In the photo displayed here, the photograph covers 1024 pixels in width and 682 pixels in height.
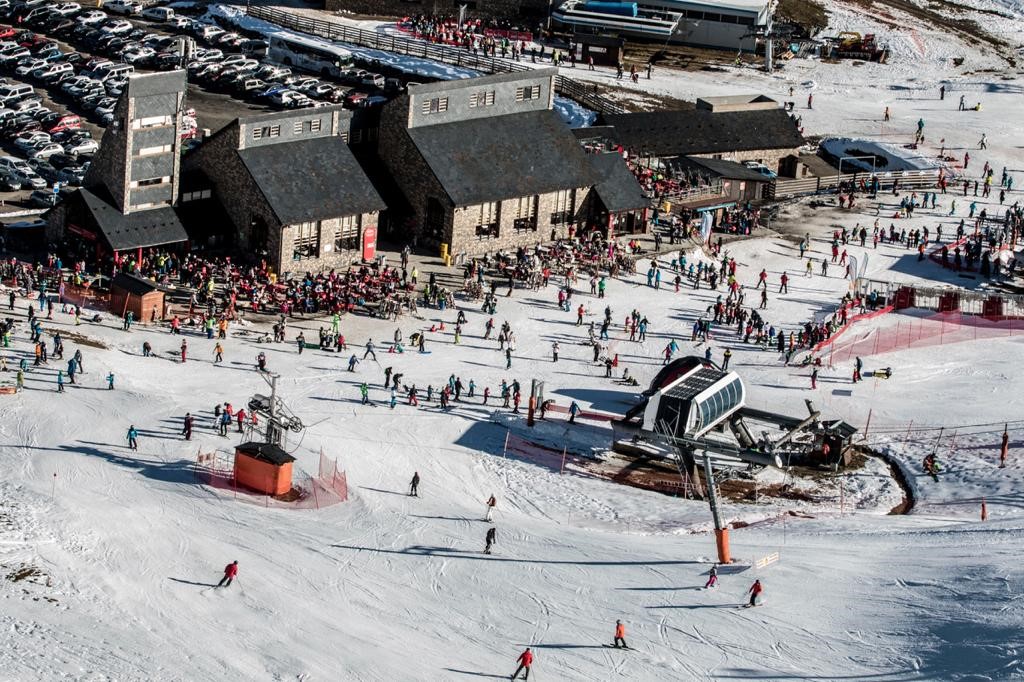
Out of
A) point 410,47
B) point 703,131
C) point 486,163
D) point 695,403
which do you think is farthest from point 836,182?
point 695,403

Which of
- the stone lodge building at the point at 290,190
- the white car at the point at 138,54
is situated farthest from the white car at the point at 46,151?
the white car at the point at 138,54

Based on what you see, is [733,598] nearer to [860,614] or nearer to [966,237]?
[860,614]

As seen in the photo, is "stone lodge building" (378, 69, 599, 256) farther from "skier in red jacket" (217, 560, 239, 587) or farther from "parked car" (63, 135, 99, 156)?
"skier in red jacket" (217, 560, 239, 587)

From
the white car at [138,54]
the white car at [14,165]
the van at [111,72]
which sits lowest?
the white car at [14,165]

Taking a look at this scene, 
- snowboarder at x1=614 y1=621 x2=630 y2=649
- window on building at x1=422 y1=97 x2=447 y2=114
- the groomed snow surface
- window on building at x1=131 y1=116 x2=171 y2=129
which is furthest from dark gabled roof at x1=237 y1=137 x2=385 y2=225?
snowboarder at x1=614 y1=621 x2=630 y2=649

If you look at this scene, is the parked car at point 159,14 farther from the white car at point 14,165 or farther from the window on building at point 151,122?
the window on building at point 151,122

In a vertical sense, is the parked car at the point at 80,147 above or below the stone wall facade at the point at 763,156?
below
